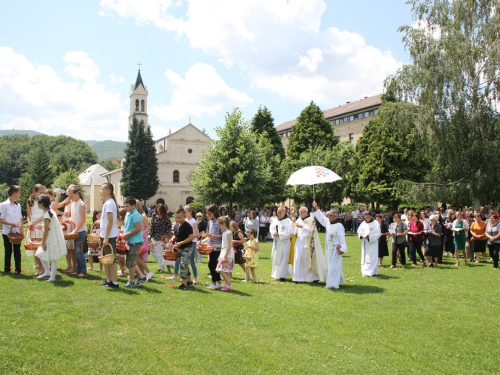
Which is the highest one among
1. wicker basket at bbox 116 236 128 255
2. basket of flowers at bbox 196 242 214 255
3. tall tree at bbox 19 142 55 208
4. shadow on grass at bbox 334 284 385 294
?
tall tree at bbox 19 142 55 208

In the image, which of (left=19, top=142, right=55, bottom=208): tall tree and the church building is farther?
the church building

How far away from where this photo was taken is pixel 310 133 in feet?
168

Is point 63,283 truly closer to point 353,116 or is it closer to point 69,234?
point 69,234

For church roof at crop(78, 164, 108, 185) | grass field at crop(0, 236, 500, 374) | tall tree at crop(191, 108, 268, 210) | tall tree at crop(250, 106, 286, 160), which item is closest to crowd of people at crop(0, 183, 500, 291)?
grass field at crop(0, 236, 500, 374)

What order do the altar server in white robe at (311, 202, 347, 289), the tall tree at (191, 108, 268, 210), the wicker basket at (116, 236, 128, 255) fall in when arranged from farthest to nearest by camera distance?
1. the tall tree at (191, 108, 268, 210)
2. the altar server in white robe at (311, 202, 347, 289)
3. the wicker basket at (116, 236, 128, 255)

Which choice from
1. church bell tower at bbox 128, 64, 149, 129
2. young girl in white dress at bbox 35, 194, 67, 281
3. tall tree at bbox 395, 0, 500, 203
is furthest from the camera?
church bell tower at bbox 128, 64, 149, 129

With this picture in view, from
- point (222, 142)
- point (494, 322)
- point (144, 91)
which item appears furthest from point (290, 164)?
point (144, 91)

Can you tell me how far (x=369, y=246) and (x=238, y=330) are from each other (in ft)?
24.3

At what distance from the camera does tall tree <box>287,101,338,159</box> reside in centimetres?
5088

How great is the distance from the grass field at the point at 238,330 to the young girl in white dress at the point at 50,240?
50 cm

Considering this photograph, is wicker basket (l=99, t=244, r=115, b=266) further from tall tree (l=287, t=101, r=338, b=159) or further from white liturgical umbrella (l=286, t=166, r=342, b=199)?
tall tree (l=287, t=101, r=338, b=159)

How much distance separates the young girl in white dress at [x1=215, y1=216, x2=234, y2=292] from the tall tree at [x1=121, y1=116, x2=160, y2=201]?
60806 mm

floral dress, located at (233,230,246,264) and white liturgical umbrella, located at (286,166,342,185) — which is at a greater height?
white liturgical umbrella, located at (286,166,342,185)

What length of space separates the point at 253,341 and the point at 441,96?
23.7m
